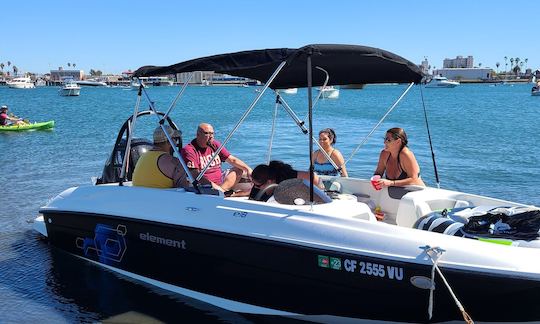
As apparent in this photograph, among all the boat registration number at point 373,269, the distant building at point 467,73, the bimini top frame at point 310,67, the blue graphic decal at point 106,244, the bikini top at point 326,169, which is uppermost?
the bimini top frame at point 310,67

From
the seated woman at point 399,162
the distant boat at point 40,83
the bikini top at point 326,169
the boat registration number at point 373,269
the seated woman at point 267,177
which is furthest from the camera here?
the distant boat at point 40,83

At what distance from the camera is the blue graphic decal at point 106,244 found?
217 inches

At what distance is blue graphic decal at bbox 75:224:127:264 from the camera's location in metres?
5.52

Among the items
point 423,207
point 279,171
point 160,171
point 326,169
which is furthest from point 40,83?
point 423,207

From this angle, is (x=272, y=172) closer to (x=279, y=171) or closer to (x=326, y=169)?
(x=279, y=171)

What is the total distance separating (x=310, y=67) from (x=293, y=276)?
Result: 1.72m

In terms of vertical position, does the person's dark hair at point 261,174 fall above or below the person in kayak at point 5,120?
above

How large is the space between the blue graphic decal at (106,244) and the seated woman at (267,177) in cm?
142

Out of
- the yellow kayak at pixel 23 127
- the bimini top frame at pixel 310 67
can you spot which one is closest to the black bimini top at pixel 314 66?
the bimini top frame at pixel 310 67

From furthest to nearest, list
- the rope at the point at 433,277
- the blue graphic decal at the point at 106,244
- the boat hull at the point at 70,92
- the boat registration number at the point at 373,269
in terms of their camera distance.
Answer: the boat hull at the point at 70,92
the blue graphic decal at the point at 106,244
the boat registration number at the point at 373,269
the rope at the point at 433,277

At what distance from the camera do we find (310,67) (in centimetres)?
422

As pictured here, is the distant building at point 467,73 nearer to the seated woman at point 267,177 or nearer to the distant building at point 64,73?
the distant building at point 64,73

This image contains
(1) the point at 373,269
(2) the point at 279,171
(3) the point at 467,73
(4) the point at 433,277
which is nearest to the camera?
(4) the point at 433,277

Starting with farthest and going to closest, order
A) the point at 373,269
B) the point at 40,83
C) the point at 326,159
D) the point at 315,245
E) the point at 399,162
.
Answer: the point at 40,83 < the point at 326,159 < the point at 399,162 < the point at 315,245 < the point at 373,269
